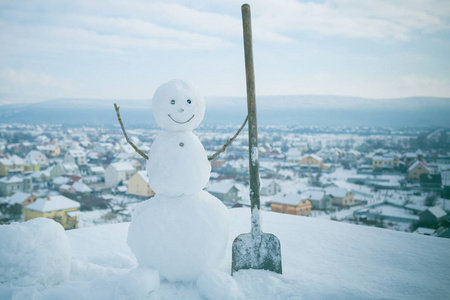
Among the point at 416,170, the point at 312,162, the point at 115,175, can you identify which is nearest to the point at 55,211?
the point at 115,175

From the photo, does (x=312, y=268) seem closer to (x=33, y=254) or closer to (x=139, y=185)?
(x=33, y=254)

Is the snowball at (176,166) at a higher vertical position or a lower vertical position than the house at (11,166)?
higher

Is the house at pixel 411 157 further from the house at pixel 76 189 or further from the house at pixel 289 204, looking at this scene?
the house at pixel 76 189

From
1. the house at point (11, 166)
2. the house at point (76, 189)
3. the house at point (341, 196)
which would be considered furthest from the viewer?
the house at point (11, 166)

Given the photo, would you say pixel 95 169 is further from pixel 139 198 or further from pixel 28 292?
pixel 28 292

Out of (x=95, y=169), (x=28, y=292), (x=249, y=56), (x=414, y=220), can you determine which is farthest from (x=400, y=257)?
(x=95, y=169)

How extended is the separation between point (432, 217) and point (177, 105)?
9.23 metres

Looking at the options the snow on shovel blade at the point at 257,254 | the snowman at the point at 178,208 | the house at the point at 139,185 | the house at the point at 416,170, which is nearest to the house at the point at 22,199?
the house at the point at 139,185

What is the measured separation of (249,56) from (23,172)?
66.2 feet

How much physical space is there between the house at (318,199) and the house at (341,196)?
0.43 meters

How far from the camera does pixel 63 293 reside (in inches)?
99.2

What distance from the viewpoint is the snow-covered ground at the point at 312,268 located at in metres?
2.59

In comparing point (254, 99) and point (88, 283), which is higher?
point (254, 99)

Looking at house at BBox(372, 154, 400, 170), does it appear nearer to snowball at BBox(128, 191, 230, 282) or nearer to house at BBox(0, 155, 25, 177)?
snowball at BBox(128, 191, 230, 282)
